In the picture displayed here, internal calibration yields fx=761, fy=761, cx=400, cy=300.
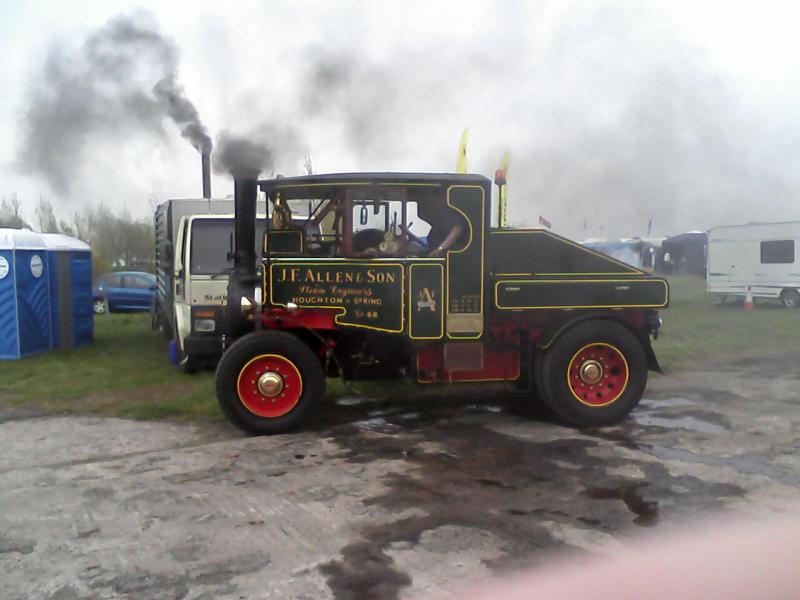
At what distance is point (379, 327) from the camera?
662 cm

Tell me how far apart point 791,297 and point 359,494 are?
18.8m

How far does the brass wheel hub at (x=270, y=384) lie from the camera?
6.50 metres

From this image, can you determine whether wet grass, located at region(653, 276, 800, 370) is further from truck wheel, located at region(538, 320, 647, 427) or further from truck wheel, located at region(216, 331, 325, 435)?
truck wheel, located at region(216, 331, 325, 435)

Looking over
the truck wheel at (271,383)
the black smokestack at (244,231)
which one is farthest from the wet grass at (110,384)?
the black smokestack at (244,231)

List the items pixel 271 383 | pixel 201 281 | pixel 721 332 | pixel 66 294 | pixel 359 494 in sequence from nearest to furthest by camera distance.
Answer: pixel 359 494
pixel 271 383
pixel 201 281
pixel 66 294
pixel 721 332

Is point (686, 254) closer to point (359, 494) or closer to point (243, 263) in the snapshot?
point (243, 263)

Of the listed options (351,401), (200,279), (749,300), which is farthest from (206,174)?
(749,300)

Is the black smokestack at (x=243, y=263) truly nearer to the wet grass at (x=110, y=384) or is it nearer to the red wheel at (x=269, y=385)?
the red wheel at (x=269, y=385)

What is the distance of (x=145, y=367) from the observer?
407 inches

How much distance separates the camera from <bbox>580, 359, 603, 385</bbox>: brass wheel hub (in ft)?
22.8

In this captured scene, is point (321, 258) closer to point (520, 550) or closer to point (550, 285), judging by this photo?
point (550, 285)

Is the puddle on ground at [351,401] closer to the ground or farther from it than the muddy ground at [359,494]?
farther from it

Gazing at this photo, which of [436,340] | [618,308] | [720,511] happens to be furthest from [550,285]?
[720,511]

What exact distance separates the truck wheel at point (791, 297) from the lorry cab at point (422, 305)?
50.4 ft
